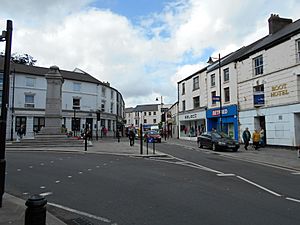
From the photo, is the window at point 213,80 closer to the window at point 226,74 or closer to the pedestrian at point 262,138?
the window at point 226,74

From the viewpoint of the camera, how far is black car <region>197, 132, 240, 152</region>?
67.1ft

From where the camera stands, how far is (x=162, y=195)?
6820mm

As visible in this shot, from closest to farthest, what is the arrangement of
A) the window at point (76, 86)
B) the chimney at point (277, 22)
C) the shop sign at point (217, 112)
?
1. the chimney at point (277, 22)
2. the shop sign at point (217, 112)
3. the window at point (76, 86)

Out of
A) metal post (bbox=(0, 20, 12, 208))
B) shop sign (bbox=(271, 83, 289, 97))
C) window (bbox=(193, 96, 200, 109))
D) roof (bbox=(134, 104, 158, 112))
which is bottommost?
metal post (bbox=(0, 20, 12, 208))

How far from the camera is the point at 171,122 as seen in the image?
5550 cm

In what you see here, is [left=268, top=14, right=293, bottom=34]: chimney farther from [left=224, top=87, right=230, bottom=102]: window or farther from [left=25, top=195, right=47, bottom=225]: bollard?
[left=25, top=195, right=47, bottom=225]: bollard

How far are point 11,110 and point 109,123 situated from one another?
60.7ft

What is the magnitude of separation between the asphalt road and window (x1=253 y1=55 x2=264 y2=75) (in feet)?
53.3

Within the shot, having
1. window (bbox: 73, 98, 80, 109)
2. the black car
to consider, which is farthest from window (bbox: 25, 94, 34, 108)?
the black car

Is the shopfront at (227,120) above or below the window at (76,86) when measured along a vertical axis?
below

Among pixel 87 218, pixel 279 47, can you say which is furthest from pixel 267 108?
pixel 87 218

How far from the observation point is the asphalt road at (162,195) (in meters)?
5.16

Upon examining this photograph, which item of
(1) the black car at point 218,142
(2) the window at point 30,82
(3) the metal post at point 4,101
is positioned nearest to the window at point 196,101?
(1) the black car at point 218,142

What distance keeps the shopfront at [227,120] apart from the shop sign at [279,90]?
17.7 feet
